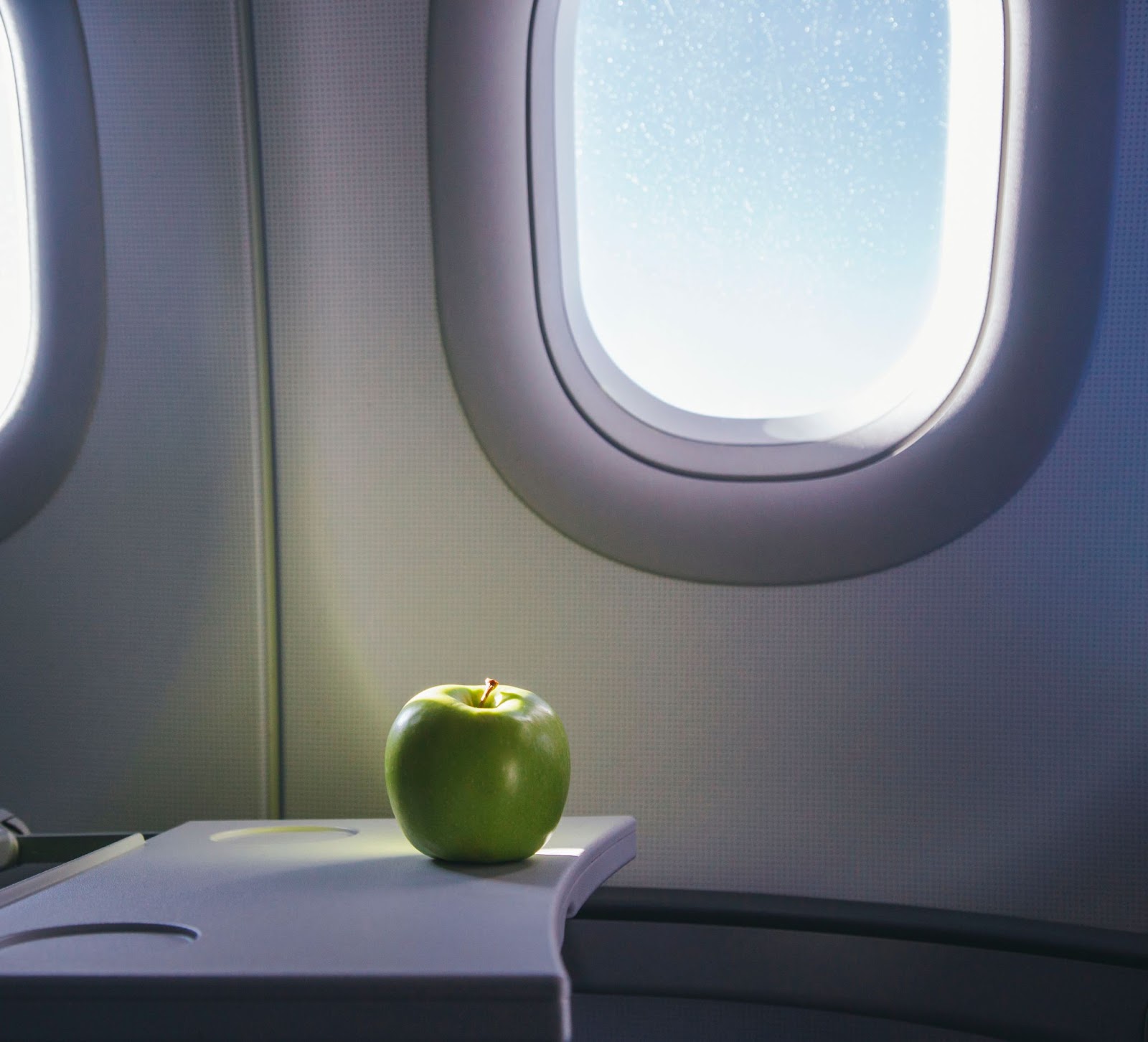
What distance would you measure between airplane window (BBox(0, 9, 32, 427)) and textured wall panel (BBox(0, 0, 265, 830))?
11 cm

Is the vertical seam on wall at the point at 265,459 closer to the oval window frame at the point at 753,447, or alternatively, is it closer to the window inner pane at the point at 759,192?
the oval window frame at the point at 753,447

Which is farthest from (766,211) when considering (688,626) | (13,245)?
(13,245)

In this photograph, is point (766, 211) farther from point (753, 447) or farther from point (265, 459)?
point (265, 459)

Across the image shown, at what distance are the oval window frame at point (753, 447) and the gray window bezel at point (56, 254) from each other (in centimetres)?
49

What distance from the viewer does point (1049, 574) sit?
1.33 meters

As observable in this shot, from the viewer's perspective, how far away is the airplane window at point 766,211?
1364 mm

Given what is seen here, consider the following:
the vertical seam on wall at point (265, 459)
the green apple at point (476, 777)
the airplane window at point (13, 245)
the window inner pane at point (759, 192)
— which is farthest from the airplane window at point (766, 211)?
the airplane window at point (13, 245)

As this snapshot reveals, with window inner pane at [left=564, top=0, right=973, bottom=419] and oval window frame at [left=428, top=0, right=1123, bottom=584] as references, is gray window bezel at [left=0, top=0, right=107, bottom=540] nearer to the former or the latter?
oval window frame at [left=428, top=0, right=1123, bottom=584]

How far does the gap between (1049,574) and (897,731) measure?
302 millimetres

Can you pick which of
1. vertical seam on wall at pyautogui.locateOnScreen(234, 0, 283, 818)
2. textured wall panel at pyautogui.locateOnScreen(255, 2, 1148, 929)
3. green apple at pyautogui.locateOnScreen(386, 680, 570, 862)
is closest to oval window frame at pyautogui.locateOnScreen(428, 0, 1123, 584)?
textured wall panel at pyautogui.locateOnScreen(255, 2, 1148, 929)

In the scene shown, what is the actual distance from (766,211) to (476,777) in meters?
0.95

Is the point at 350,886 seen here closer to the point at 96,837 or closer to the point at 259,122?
the point at 96,837

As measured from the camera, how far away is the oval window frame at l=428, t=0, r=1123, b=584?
4.16 ft

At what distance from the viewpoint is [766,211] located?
141 cm
